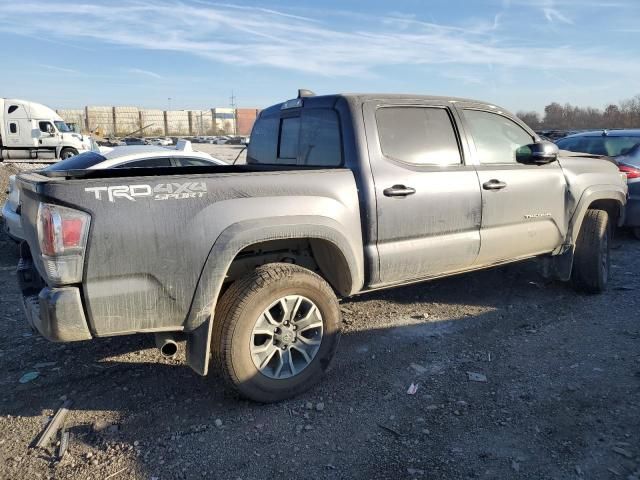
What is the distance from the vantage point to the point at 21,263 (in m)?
3.49

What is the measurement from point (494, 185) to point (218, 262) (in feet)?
8.17

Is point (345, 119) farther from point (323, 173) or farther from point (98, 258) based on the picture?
point (98, 258)

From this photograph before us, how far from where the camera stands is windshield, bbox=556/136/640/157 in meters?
7.90

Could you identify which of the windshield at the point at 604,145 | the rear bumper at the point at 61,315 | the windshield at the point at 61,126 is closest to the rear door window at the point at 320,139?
the rear bumper at the point at 61,315

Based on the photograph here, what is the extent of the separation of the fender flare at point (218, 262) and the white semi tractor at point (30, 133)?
25.2 meters

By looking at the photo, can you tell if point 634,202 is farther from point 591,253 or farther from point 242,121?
point 242,121

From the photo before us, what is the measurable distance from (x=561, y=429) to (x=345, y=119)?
2459 mm

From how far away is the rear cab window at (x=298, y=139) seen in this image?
3.87 metres

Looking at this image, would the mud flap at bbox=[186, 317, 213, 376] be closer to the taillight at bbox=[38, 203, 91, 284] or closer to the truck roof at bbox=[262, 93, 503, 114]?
the taillight at bbox=[38, 203, 91, 284]

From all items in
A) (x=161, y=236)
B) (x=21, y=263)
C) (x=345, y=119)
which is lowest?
(x=21, y=263)

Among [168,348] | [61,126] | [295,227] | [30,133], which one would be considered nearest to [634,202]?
[295,227]

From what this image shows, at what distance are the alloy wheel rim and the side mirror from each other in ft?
8.08

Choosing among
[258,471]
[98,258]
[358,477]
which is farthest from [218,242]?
[358,477]

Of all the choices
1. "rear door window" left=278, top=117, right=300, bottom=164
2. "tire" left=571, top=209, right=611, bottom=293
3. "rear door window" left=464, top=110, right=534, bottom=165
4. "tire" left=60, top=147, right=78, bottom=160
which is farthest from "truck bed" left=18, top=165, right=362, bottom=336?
"tire" left=60, top=147, right=78, bottom=160
